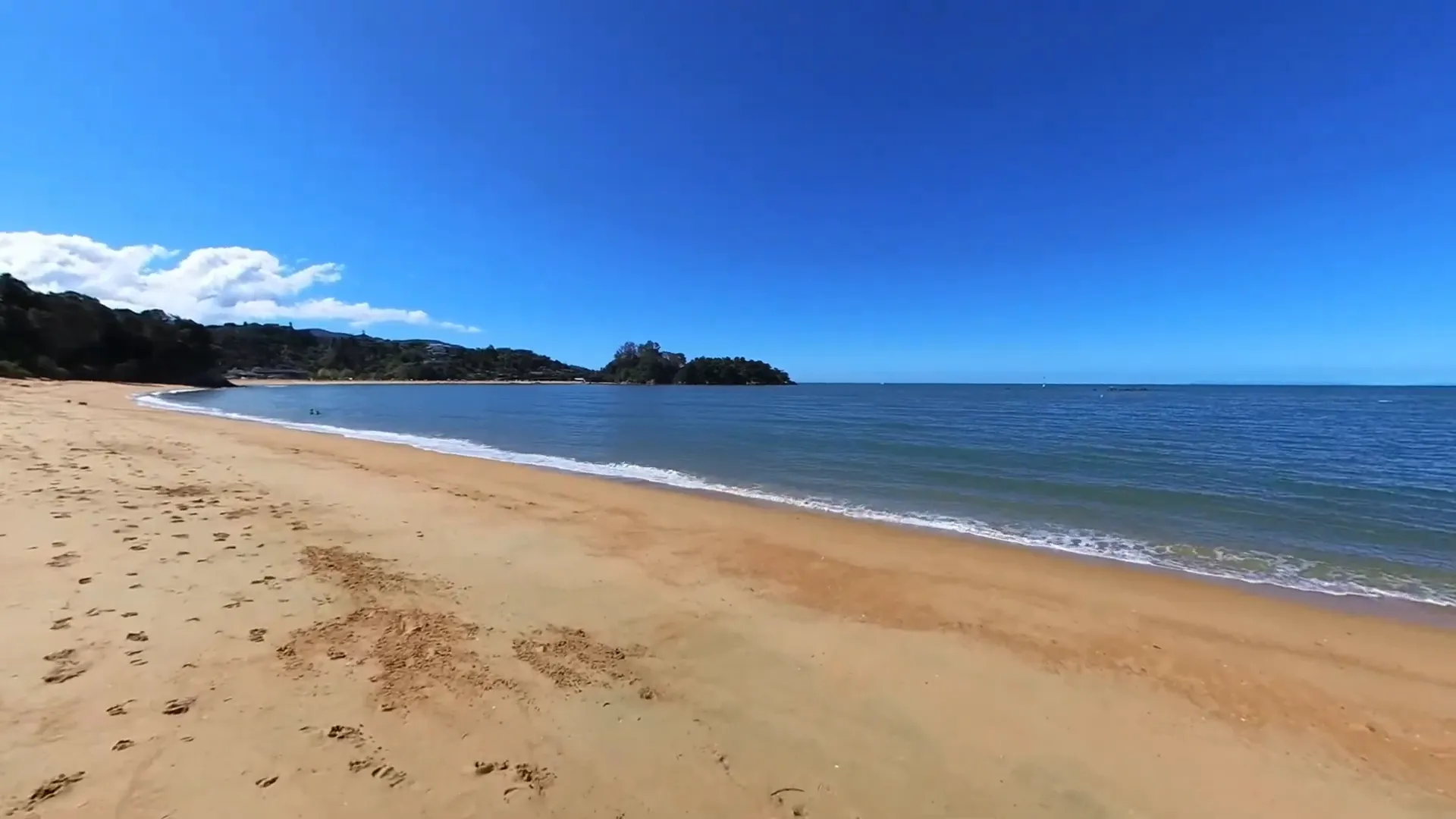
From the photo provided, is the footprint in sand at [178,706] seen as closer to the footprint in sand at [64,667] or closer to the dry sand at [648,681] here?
the dry sand at [648,681]

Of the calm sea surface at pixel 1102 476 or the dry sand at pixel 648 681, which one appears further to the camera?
the calm sea surface at pixel 1102 476

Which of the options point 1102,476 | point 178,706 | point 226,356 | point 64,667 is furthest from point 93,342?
point 1102,476

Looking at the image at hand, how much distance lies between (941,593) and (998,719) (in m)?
3.07

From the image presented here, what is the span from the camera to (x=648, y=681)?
4820 millimetres

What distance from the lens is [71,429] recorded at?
18016 mm

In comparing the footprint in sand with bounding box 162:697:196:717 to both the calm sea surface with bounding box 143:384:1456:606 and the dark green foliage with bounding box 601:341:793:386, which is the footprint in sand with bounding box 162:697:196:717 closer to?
the calm sea surface with bounding box 143:384:1456:606

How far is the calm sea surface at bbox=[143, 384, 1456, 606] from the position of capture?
34.4 ft

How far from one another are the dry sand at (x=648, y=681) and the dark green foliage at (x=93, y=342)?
70640 mm

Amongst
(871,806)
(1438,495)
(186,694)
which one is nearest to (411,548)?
(186,694)

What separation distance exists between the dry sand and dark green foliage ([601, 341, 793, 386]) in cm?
16971

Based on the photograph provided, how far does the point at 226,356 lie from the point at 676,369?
4364 inches

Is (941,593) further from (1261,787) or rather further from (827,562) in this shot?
(1261,787)

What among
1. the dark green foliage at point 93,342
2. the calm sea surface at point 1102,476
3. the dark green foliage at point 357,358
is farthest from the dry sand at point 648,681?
the dark green foliage at point 357,358

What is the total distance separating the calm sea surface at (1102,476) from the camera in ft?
34.4
